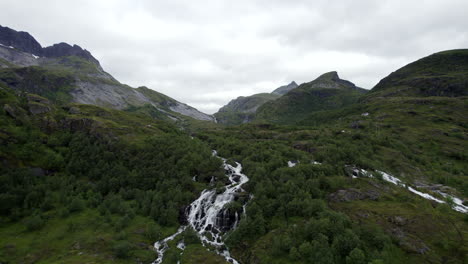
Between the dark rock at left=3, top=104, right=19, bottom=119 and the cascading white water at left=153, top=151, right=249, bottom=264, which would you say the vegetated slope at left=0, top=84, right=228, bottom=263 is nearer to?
the dark rock at left=3, top=104, right=19, bottom=119

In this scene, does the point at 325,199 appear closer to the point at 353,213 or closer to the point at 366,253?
the point at 353,213

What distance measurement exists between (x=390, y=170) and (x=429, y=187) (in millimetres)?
16262

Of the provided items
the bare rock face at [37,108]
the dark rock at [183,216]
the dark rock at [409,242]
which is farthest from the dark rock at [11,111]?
the dark rock at [409,242]

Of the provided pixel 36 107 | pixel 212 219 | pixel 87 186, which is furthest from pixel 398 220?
pixel 36 107

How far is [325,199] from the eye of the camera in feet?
226

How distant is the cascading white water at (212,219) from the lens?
201 feet

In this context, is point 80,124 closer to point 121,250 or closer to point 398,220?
point 121,250

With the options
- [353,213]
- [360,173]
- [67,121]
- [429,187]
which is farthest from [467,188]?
[67,121]

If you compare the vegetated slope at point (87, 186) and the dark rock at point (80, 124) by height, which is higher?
the dark rock at point (80, 124)

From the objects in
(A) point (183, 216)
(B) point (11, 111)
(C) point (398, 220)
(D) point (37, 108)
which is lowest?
(A) point (183, 216)

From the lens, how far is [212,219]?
231ft

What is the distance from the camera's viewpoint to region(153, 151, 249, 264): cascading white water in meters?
61.4

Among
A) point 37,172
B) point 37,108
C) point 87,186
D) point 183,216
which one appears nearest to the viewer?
point 183,216

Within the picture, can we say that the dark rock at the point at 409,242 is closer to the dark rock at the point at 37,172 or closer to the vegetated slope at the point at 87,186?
the vegetated slope at the point at 87,186
